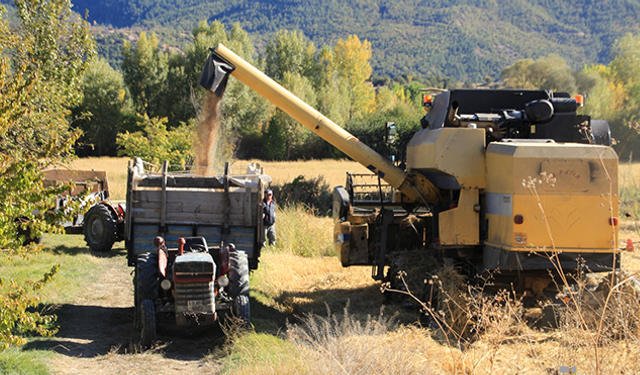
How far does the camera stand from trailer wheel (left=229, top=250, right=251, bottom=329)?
652cm

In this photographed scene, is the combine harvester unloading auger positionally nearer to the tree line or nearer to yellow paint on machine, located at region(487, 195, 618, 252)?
yellow paint on machine, located at region(487, 195, 618, 252)

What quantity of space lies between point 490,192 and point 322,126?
2.83 meters

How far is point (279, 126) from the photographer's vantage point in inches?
1861

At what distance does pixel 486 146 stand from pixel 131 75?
45.0 m

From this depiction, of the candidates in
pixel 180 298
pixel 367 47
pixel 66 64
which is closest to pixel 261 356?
pixel 180 298

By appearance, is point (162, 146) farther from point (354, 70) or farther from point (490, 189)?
point (354, 70)

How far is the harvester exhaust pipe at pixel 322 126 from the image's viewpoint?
8.18m

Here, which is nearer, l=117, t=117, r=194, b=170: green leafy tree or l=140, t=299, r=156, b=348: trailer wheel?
l=140, t=299, r=156, b=348: trailer wheel

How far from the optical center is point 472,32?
17200 centimetres

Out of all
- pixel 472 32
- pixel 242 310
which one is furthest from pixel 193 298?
pixel 472 32

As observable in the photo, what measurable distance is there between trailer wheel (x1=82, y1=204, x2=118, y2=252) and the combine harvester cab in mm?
3379

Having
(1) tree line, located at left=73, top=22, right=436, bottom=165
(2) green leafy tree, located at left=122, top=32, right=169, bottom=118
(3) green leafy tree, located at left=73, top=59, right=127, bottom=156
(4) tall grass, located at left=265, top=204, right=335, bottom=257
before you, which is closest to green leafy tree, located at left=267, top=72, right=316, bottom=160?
(1) tree line, located at left=73, top=22, right=436, bottom=165

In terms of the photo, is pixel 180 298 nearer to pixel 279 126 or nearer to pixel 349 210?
pixel 349 210

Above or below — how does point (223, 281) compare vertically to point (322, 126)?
below
